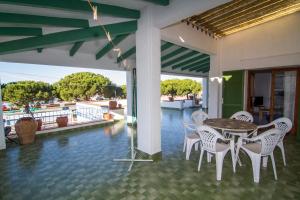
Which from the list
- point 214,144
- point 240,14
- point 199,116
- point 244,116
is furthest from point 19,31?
point 244,116

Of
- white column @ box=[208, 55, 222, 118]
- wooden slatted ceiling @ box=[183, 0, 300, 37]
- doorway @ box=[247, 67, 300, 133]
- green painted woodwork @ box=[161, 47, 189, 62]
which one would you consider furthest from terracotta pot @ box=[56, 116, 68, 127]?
doorway @ box=[247, 67, 300, 133]

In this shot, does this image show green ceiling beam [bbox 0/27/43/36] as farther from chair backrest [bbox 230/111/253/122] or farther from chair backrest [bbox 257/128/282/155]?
chair backrest [bbox 230/111/253/122]

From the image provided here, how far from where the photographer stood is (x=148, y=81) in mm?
3465

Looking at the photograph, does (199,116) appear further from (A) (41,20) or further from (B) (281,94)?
(A) (41,20)

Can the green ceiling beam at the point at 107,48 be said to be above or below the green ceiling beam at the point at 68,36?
above

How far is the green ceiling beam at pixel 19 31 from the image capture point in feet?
10.3

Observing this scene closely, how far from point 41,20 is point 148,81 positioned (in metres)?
2.17

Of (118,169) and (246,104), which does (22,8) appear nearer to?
(118,169)

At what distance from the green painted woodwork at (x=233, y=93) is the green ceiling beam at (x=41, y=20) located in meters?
4.85

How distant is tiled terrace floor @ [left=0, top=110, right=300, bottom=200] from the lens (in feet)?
7.89

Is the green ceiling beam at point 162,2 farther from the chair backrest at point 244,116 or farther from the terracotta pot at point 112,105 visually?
the terracotta pot at point 112,105

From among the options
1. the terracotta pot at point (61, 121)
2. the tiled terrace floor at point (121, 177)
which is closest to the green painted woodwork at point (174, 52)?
the tiled terrace floor at point (121, 177)

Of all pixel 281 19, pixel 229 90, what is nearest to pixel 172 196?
pixel 229 90

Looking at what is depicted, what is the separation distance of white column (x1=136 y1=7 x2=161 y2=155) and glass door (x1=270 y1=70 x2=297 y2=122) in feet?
14.4
